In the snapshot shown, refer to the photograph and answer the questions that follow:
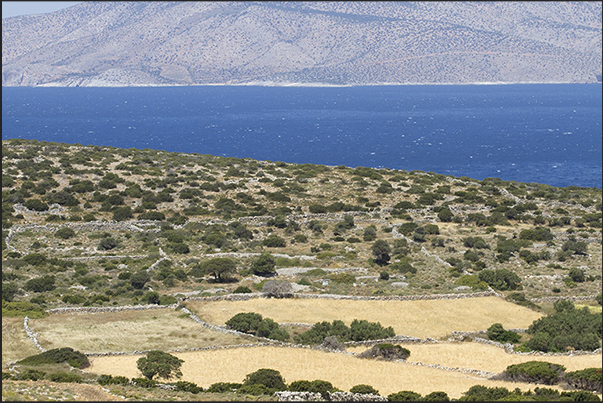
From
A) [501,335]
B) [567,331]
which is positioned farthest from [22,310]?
[567,331]

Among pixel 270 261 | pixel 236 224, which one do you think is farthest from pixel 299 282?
pixel 236 224

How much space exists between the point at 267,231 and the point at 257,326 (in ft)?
85.8

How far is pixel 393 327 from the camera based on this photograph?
38.1m

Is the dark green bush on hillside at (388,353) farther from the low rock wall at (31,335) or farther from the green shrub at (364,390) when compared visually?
the low rock wall at (31,335)

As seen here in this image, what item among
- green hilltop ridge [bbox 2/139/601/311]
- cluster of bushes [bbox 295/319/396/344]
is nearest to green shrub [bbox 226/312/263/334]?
cluster of bushes [bbox 295/319/396/344]

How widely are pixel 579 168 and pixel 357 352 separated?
111278 millimetres

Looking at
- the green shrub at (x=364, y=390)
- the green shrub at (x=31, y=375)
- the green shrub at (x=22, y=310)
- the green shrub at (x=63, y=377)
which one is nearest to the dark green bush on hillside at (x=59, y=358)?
the green shrub at (x=31, y=375)

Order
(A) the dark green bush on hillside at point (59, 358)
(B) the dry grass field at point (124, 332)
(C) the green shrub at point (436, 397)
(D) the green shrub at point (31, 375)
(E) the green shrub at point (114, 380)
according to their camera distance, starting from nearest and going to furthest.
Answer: (C) the green shrub at point (436, 397) < (D) the green shrub at point (31, 375) < (E) the green shrub at point (114, 380) < (A) the dark green bush on hillside at point (59, 358) < (B) the dry grass field at point (124, 332)

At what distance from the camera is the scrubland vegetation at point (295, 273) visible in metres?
31.7

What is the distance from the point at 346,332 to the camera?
35.8 meters

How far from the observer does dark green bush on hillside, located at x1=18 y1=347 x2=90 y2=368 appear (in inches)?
1166

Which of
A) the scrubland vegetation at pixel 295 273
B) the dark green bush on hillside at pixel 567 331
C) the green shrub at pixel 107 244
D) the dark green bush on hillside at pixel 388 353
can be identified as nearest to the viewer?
the scrubland vegetation at pixel 295 273

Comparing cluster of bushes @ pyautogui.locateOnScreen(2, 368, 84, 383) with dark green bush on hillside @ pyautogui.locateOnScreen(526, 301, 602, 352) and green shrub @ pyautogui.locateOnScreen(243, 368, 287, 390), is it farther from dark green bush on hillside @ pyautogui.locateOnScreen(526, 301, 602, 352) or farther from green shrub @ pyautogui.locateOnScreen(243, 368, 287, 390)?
dark green bush on hillside @ pyautogui.locateOnScreen(526, 301, 602, 352)

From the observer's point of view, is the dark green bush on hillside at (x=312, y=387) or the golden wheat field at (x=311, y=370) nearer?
the dark green bush on hillside at (x=312, y=387)
